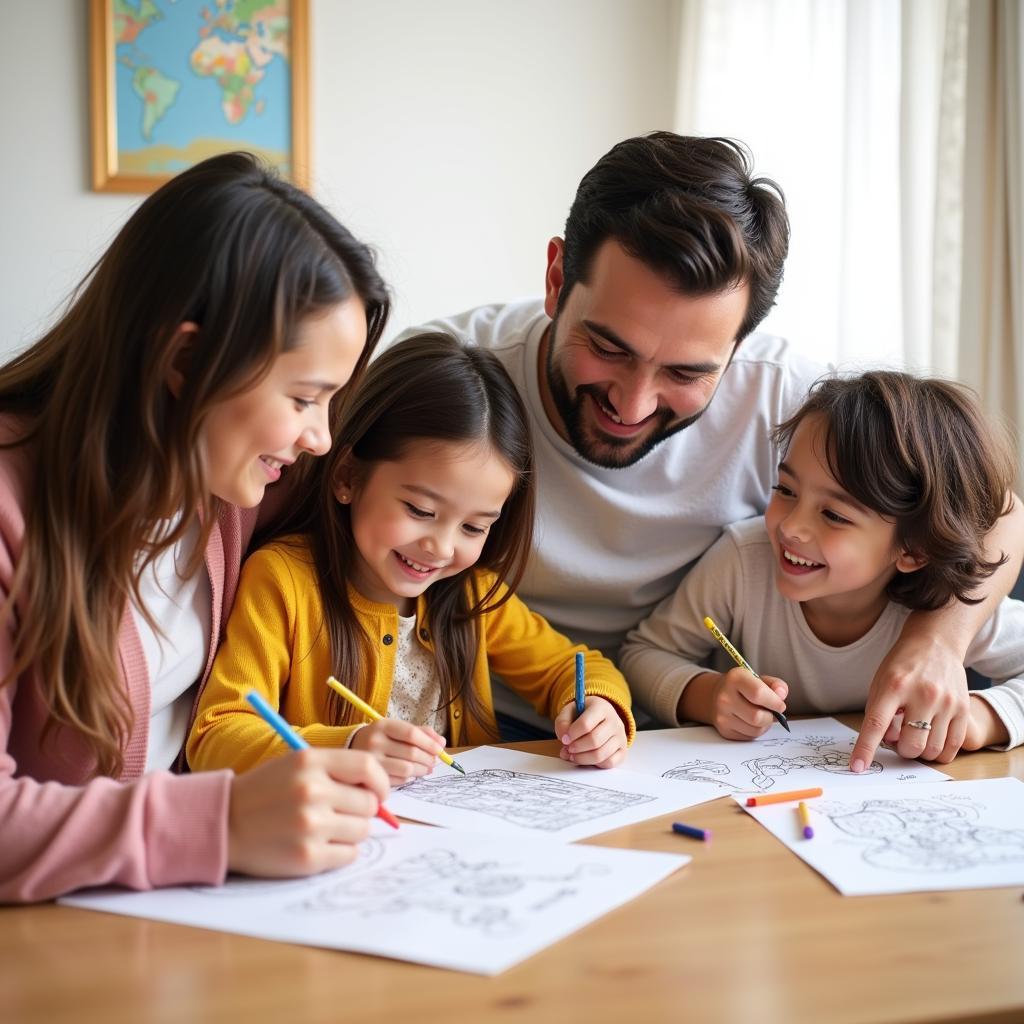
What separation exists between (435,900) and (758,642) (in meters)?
0.93

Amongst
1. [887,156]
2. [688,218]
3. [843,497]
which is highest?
[887,156]

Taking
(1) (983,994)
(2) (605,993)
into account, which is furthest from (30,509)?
(1) (983,994)

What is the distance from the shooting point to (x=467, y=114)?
3.60 metres

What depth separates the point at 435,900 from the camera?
0.89 m

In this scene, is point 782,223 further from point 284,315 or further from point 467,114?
point 467,114

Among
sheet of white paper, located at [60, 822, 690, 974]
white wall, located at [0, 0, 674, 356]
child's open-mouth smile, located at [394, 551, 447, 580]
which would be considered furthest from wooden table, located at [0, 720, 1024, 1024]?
white wall, located at [0, 0, 674, 356]

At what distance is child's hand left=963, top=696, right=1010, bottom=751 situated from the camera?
4.47ft

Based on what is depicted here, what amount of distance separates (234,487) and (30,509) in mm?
190

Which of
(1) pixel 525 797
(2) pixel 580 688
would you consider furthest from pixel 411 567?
(1) pixel 525 797

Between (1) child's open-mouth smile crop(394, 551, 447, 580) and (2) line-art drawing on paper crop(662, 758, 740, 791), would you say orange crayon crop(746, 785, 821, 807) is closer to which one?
(2) line-art drawing on paper crop(662, 758, 740, 791)

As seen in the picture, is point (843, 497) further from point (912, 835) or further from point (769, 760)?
point (912, 835)

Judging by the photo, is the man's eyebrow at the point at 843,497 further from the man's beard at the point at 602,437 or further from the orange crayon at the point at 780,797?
the orange crayon at the point at 780,797

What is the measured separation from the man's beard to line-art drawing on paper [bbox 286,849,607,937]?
84cm

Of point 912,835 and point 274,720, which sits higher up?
point 274,720
